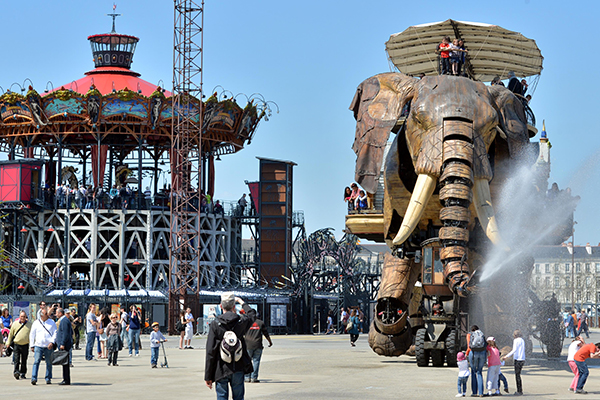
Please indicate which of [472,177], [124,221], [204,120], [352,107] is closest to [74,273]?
[124,221]

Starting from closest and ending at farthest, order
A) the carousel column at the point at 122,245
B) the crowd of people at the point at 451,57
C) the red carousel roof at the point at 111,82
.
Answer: the crowd of people at the point at 451,57 → the carousel column at the point at 122,245 → the red carousel roof at the point at 111,82

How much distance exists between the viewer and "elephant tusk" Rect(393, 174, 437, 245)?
64.6 feet

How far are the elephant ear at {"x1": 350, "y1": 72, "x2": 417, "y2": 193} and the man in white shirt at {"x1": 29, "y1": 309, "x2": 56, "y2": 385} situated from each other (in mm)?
7012

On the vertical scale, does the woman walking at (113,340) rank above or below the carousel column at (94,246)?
below

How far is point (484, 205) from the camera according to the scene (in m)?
19.7

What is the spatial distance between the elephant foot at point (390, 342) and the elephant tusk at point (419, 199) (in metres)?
4.35

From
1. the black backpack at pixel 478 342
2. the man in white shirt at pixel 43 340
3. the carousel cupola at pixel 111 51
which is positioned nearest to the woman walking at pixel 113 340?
the man in white shirt at pixel 43 340

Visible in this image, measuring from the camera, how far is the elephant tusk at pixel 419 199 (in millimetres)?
19703

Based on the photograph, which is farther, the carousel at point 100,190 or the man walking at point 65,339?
the carousel at point 100,190

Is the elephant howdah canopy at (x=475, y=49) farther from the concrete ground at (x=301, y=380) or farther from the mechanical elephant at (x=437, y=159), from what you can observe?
the concrete ground at (x=301, y=380)

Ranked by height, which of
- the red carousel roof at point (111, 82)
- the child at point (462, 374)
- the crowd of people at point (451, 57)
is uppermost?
the red carousel roof at point (111, 82)

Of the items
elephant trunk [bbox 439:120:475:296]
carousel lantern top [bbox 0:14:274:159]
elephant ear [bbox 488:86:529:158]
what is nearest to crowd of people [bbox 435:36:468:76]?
elephant ear [bbox 488:86:529:158]

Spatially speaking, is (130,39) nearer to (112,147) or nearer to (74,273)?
(112,147)

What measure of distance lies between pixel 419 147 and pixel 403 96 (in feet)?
5.54
